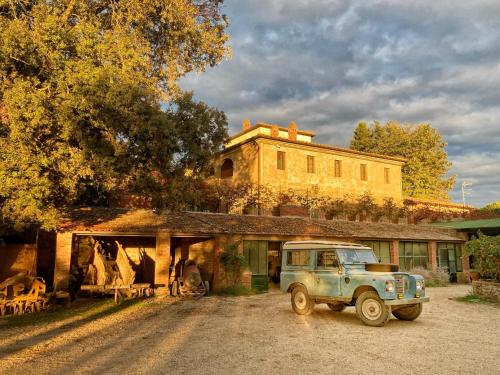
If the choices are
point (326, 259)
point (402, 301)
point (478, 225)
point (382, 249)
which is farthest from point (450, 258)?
point (402, 301)

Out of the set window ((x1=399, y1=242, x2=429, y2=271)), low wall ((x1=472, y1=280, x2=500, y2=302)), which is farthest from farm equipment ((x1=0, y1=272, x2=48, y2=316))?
window ((x1=399, y1=242, x2=429, y2=271))

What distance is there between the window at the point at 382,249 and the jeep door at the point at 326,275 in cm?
1346

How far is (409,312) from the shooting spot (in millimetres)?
10805

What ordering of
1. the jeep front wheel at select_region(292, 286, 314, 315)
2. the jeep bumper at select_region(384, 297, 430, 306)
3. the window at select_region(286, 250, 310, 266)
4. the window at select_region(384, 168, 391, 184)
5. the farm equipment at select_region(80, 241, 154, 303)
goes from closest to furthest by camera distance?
1. the jeep bumper at select_region(384, 297, 430, 306)
2. the jeep front wheel at select_region(292, 286, 314, 315)
3. the window at select_region(286, 250, 310, 266)
4. the farm equipment at select_region(80, 241, 154, 303)
5. the window at select_region(384, 168, 391, 184)

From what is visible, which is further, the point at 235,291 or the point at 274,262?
the point at 274,262

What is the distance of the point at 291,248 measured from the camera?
41.0ft

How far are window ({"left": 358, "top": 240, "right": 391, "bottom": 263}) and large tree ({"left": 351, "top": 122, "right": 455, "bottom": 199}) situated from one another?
25.1 meters

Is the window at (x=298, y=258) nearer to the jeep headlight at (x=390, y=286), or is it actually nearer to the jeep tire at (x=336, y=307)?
the jeep tire at (x=336, y=307)

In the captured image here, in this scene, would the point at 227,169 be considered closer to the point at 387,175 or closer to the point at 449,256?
the point at 387,175

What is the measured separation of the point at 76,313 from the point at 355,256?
875 centimetres

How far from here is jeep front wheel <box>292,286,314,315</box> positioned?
459 inches

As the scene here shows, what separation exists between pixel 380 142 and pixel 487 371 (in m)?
47.0

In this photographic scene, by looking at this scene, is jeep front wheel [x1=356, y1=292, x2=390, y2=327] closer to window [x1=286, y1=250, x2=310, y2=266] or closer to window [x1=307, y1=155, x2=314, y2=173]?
window [x1=286, y1=250, x2=310, y2=266]

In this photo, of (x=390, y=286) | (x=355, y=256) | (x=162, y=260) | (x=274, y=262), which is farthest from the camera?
(x=274, y=262)
